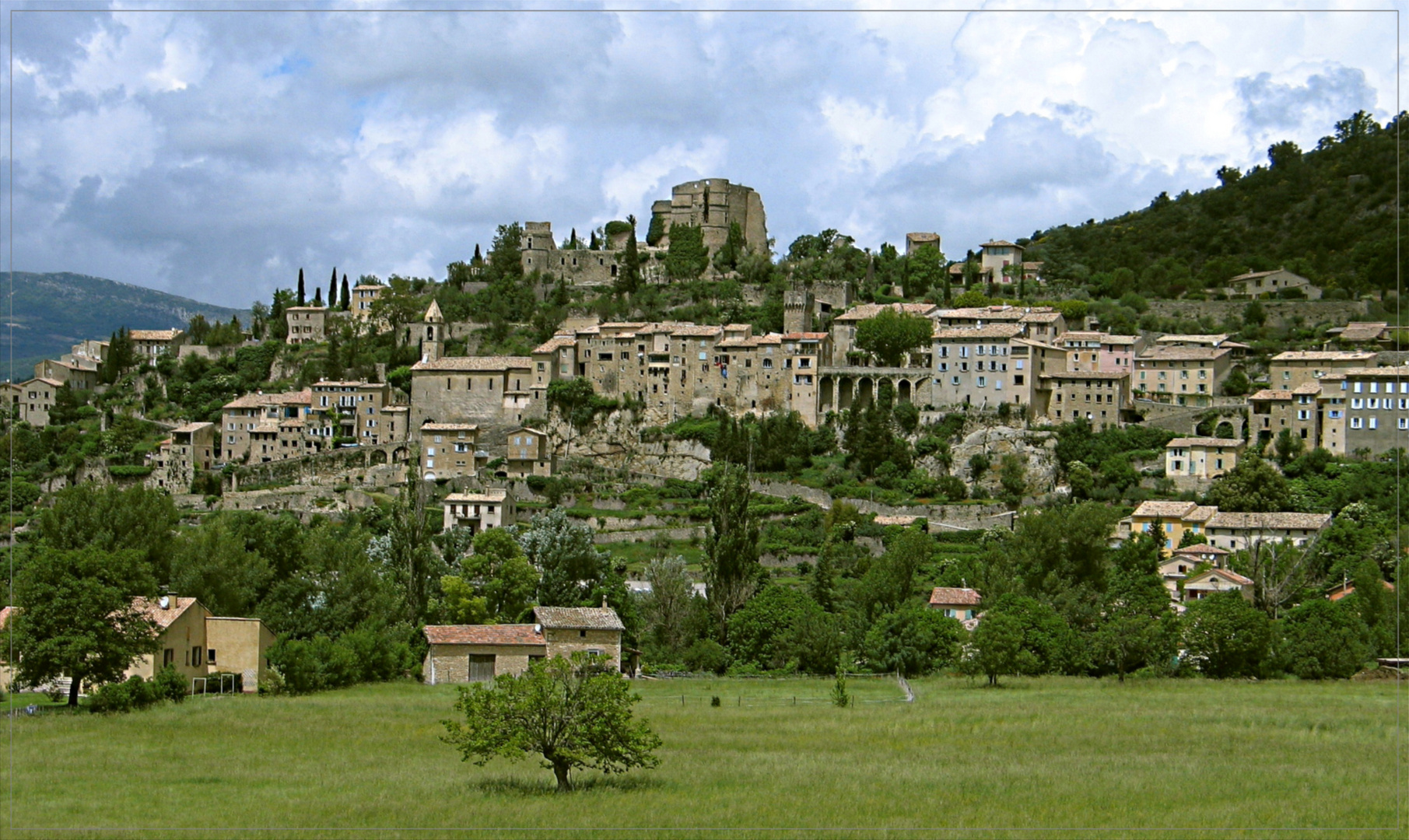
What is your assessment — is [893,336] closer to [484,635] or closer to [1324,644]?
[1324,644]

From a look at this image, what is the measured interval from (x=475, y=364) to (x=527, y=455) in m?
9.32

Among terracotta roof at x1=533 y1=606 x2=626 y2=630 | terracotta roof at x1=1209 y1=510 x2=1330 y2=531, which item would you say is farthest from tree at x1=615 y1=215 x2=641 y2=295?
terracotta roof at x1=533 y1=606 x2=626 y2=630

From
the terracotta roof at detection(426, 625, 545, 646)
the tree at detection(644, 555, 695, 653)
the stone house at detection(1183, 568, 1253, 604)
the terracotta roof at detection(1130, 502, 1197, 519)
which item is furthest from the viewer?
the terracotta roof at detection(1130, 502, 1197, 519)

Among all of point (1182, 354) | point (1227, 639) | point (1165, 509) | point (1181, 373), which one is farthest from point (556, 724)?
point (1182, 354)

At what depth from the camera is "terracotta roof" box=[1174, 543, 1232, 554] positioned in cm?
6341

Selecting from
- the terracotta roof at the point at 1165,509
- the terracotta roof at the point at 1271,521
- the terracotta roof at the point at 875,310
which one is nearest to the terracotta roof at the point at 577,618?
the terracotta roof at the point at 1165,509

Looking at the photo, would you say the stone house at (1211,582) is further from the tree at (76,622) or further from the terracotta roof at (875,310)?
the tree at (76,622)

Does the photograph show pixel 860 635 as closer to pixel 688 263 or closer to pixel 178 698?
pixel 178 698

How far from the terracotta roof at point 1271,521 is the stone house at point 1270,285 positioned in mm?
38186

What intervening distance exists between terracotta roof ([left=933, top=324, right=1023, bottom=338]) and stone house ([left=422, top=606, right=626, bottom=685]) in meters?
40.0

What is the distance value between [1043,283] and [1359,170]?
40.3 metres

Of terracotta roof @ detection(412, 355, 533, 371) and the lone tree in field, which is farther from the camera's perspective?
terracotta roof @ detection(412, 355, 533, 371)

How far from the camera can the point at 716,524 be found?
174ft

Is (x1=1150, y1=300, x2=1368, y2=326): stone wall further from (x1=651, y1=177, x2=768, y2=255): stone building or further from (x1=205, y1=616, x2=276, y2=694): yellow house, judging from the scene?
(x1=205, y1=616, x2=276, y2=694): yellow house
